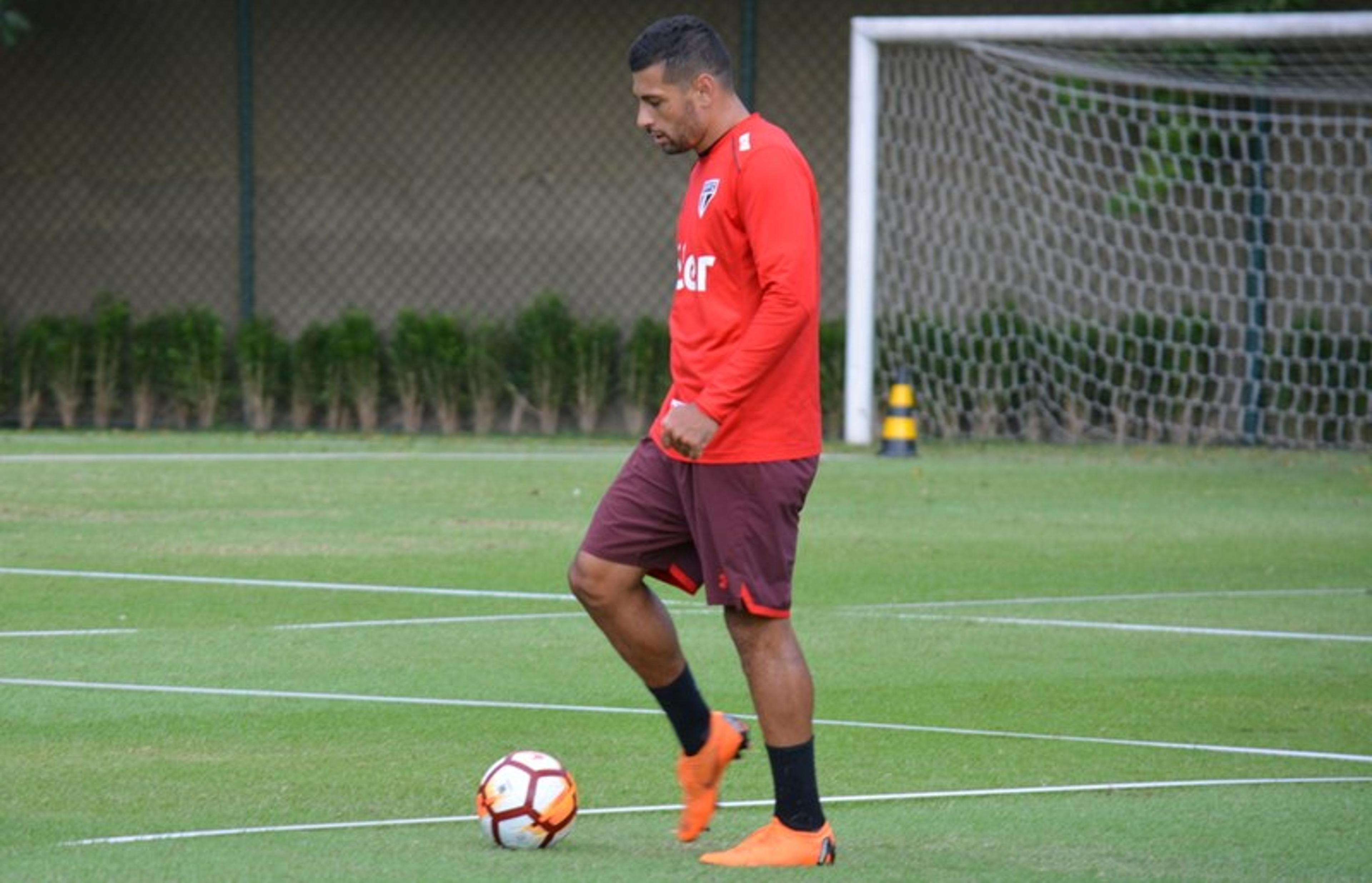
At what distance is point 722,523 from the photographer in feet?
17.5

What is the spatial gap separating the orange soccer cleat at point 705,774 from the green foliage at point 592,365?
1296 cm

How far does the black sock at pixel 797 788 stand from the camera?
17.1 ft

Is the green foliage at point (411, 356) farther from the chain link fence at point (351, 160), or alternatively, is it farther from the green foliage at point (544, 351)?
the green foliage at point (544, 351)

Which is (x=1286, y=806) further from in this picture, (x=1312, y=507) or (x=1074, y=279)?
(x=1074, y=279)

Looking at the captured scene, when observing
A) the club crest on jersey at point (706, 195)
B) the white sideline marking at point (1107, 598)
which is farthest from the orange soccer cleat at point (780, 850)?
the white sideline marking at point (1107, 598)

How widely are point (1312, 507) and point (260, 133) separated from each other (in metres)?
10.4

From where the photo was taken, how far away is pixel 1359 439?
693 inches

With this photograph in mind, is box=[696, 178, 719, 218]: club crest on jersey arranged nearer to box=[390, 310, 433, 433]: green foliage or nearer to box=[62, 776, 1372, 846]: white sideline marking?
box=[62, 776, 1372, 846]: white sideline marking

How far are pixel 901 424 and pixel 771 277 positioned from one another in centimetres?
1090

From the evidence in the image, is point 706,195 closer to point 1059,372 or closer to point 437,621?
point 437,621

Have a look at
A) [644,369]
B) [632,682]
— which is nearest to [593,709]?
[632,682]

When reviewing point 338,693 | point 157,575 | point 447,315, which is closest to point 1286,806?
point 338,693

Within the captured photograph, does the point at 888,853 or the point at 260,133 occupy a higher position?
the point at 260,133

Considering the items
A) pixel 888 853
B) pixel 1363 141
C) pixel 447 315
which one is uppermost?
pixel 1363 141
